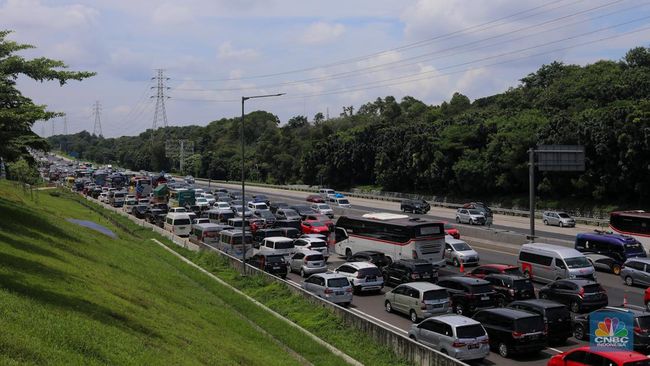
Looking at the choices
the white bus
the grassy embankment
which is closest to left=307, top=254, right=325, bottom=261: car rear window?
the white bus

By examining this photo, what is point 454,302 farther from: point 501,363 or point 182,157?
point 182,157

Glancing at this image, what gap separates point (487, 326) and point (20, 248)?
15.8 m

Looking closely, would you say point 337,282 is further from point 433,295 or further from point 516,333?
point 516,333

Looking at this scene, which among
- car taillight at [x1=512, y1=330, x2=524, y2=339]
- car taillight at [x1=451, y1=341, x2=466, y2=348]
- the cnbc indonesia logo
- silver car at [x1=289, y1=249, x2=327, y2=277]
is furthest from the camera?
silver car at [x1=289, y1=249, x2=327, y2=277]

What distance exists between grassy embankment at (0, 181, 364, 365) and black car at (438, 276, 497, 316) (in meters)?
6.36

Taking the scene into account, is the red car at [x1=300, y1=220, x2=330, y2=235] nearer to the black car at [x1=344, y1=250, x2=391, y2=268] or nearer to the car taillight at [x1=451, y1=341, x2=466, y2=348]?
the black car at [x1=344, y1=250, x2=391, y2=268]

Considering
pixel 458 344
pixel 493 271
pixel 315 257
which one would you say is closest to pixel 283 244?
pixel 315 257

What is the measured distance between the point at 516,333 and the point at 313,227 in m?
30.4

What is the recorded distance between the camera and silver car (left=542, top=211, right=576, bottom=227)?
56250 mm

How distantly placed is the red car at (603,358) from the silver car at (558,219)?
143 ft

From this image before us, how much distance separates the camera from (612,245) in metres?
34.2

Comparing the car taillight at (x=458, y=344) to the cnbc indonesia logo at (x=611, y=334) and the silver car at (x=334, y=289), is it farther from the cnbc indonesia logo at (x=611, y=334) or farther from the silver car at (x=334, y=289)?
the silver car at (x=334, y=289)

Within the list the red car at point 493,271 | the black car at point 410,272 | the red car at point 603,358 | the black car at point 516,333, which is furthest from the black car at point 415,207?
the red car at point 603,358

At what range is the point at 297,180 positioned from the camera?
130 metres
